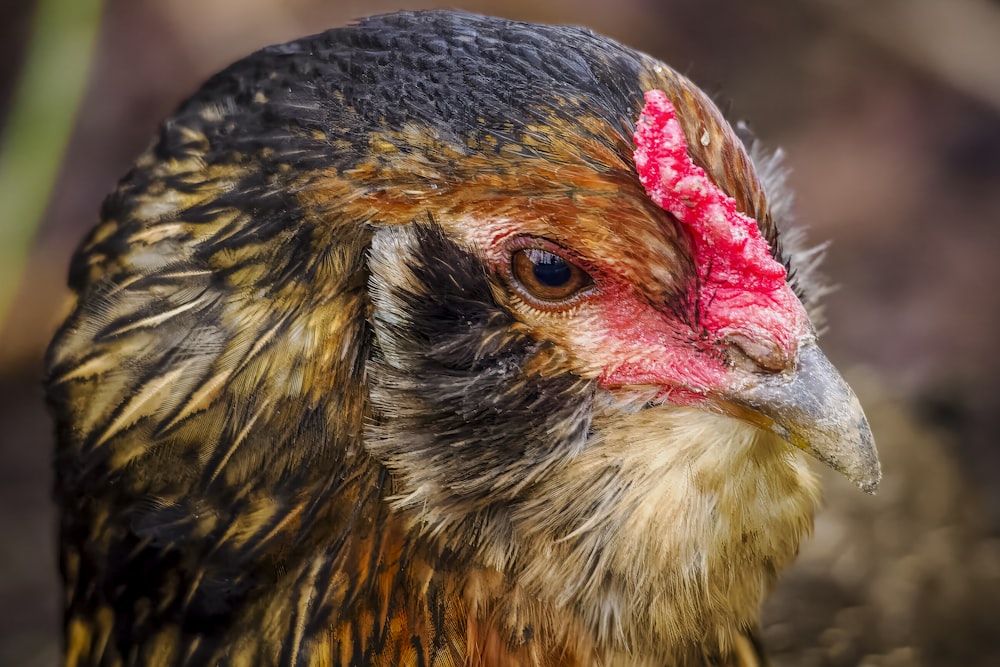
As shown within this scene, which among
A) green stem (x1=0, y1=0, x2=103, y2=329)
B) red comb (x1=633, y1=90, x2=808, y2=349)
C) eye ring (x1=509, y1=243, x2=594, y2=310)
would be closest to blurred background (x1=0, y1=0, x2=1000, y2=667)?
green stem (x1=0, y1=0, x2=103, y2=329)

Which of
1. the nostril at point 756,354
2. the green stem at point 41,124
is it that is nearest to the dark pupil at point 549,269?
the nostril at point 756,354

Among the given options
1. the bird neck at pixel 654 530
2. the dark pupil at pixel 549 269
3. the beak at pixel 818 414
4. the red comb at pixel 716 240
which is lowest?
the bird neck at pixel 654 530

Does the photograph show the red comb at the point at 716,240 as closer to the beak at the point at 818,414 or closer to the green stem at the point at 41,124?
the beak at the point at 818,414

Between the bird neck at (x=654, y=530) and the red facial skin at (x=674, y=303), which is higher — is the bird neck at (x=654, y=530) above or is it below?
below

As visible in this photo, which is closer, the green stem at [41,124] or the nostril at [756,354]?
the nostril at [756,354]

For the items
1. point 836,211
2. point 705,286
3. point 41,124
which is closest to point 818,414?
point 705,286

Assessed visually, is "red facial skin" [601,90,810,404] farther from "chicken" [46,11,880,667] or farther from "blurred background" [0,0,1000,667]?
"blurred background" [0,0,1000,667]
